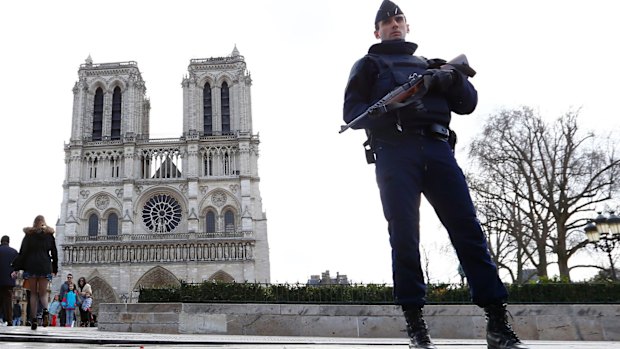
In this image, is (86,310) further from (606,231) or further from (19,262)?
(606,231)

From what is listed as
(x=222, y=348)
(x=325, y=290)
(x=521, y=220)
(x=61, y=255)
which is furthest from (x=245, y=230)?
(x=222, y=348)

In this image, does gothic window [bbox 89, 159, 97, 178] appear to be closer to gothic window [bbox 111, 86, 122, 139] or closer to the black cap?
gothic window [bbox 111, 86, 122, 139]

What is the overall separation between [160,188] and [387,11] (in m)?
38.3

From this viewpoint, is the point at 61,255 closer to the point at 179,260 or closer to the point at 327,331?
the point at 179,260

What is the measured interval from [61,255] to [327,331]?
3496cm

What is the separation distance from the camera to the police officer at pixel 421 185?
280 centimetres

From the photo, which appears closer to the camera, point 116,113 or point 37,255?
point 37,255

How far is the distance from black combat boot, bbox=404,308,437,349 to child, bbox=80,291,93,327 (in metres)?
13.9

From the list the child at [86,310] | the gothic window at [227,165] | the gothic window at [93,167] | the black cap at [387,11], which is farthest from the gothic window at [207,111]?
the black cap at [387,11]

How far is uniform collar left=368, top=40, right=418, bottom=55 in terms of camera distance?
10.4 feet

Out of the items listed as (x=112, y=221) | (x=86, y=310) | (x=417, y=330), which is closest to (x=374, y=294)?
(x=417, y=330)

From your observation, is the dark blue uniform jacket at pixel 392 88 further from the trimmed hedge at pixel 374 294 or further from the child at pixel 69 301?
the child at pixel 69 301

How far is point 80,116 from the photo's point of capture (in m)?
41.0

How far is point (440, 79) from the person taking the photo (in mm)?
2924
